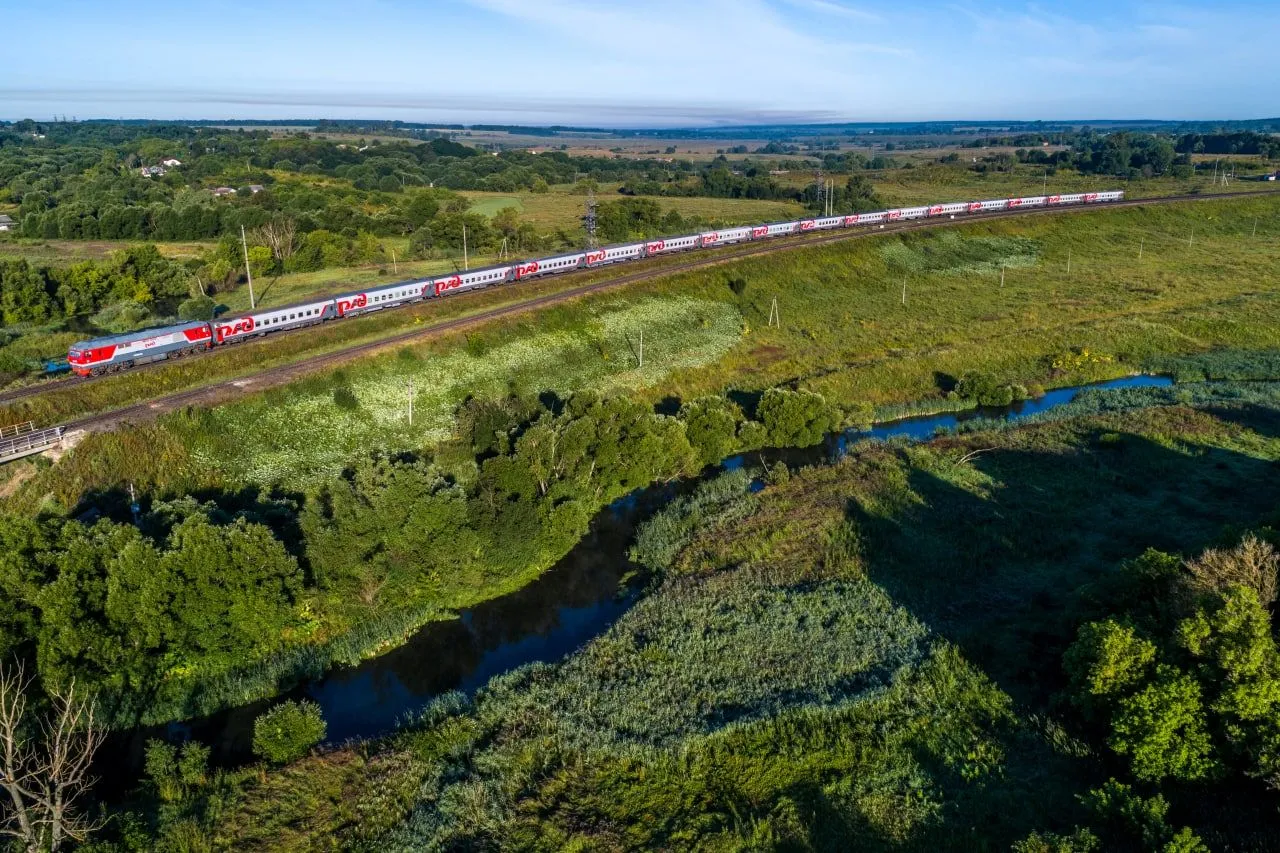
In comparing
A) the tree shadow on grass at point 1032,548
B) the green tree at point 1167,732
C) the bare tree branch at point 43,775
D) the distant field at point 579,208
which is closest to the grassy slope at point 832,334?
the bare tree branch at point 43,775

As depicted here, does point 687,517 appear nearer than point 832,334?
Yes

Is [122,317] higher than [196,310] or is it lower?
lower

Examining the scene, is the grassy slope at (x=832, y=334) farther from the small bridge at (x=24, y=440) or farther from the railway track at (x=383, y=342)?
the railway track at (x=383, y=342)

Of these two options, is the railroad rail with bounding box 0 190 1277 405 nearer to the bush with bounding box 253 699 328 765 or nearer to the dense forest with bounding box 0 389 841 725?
the dense forest with bounding box 0 389 841 725

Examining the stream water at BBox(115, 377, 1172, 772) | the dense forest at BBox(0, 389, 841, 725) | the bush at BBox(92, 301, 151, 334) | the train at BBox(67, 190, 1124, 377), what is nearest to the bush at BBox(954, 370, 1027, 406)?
the dense forest at BBox(0, 389, 841, 725)

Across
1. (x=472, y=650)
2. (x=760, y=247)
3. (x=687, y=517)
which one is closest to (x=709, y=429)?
(x=687, y=517)

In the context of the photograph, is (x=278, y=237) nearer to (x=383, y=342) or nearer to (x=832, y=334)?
(x=383, y=342)
